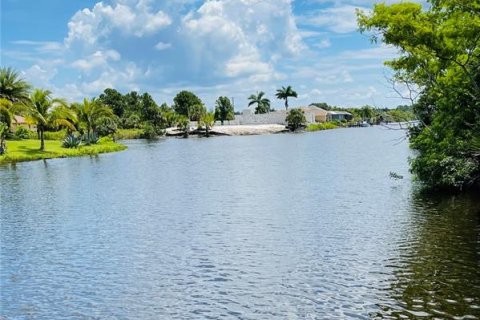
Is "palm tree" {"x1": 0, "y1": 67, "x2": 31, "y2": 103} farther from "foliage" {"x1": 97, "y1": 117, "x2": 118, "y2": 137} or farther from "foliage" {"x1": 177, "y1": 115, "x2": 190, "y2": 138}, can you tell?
"foliage" {"x1": 177, "y1": 115, "x2": 190, "y2": 138}

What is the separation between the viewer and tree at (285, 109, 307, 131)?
572 feet

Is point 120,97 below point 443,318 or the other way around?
the other way around

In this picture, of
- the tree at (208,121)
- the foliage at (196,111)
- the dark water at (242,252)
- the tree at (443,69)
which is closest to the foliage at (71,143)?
the dark water at (242,252)

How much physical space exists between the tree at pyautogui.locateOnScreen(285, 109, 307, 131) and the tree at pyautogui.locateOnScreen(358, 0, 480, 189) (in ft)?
467

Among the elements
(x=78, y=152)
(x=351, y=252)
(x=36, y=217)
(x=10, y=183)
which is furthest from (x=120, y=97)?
(x=351, y=252)

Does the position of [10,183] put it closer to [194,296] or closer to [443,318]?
[194,296]

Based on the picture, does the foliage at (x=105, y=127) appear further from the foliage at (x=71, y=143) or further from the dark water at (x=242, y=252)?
the dark water at (x=242, y=252)

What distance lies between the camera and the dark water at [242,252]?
567 inches

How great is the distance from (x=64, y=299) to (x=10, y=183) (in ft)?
103

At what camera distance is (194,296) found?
15273 millimetres

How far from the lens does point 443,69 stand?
2762cm

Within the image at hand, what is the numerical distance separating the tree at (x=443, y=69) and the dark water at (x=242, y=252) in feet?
7.42

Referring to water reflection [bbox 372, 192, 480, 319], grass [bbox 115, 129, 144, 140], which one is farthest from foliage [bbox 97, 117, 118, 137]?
water reflection [bbox 372, 192, 480, 319]

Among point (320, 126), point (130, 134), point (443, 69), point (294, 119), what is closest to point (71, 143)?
point (443, 69)
